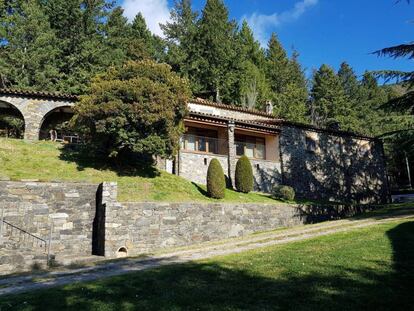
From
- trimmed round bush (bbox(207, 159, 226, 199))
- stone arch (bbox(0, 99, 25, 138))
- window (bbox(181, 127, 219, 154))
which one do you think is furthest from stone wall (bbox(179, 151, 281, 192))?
stone arch (bbox(0, 99, 25, 138))

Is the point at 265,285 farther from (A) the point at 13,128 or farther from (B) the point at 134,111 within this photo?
(A) the point at 13,128

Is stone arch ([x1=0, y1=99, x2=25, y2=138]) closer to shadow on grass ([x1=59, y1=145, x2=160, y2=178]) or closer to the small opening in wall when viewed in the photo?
shadow on grass ([x1=59, y1=145, x2=160, y2=178])

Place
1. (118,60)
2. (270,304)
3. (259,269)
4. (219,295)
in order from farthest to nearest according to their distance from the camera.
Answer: (118,60) → (259,269) → (219,295) → (270,304)

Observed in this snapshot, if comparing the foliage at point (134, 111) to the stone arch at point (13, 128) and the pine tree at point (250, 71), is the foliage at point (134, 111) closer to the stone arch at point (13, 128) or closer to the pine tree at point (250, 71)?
the stone arch at point (13, 128)

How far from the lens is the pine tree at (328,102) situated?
4356cm

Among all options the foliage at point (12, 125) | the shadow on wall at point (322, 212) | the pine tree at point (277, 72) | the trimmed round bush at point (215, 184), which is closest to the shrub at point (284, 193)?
the shadow on wall at point (322, 212)

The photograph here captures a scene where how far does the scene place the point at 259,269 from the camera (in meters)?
7.55

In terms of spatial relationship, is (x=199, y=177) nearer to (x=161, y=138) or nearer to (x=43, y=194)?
(x=161, y=138)

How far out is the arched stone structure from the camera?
20.0 metres

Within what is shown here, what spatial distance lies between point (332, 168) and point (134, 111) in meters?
16.7

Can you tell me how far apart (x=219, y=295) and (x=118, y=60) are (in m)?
30.1

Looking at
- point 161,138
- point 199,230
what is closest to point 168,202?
point 199,230

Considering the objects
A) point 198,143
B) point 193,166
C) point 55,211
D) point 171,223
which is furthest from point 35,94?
point 171,223

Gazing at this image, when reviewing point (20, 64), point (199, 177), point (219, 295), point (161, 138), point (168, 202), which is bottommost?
point (219, 295)
